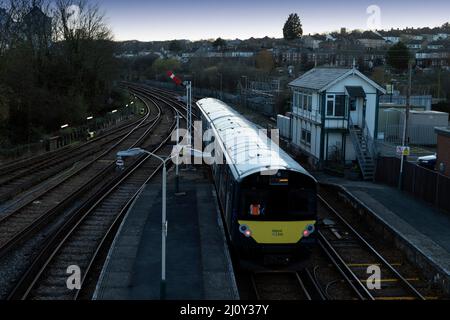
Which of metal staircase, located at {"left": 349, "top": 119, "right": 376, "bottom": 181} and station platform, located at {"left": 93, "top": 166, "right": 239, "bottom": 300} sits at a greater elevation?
metal staircase, located at {"left": 349, "top": 119, "right": 376, "bottom": 181}

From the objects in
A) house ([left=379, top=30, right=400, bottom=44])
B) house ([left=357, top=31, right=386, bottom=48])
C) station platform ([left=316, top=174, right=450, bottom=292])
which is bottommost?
station platform ([left=316, top=174, right=450, bottom=292])

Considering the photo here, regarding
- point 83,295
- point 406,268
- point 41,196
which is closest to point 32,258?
point 83,295

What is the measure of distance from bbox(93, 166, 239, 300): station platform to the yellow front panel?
47.8 inches

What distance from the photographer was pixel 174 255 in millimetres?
13664

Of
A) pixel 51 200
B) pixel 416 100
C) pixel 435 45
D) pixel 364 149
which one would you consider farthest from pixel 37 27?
pixel 435 45

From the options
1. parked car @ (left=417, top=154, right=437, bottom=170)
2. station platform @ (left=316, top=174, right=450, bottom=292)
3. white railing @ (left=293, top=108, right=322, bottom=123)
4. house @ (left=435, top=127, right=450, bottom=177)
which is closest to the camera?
station platform @ (left=316, top=174, right=450, bottom=292)

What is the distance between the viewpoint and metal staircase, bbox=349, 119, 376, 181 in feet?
79.3

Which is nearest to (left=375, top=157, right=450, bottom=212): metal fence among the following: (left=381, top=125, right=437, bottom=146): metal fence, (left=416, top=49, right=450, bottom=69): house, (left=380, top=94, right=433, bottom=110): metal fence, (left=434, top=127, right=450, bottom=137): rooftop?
(left=434, top=127, right=450, bottom=137): rooftop

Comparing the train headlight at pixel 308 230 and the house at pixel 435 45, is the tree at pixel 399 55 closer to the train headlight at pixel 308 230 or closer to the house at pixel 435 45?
the house at pixel 435 45

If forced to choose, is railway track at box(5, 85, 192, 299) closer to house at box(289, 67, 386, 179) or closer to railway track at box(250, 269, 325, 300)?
railway track at box(250, 269, 325, 300)

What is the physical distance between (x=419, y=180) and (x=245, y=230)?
10.4 metres

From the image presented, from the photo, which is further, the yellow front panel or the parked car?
the parked car
